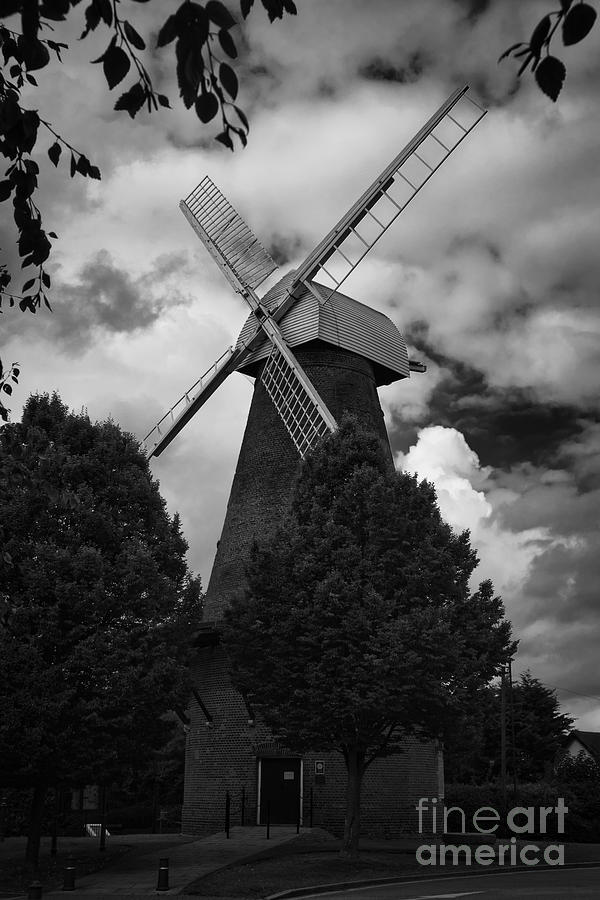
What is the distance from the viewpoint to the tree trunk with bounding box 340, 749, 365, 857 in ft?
71.1

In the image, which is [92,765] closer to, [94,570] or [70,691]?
[70,691]

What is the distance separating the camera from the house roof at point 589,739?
74.8m

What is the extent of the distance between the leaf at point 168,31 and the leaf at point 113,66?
437 millimetres

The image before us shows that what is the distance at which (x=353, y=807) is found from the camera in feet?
72.6

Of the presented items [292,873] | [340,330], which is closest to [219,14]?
[292,873]

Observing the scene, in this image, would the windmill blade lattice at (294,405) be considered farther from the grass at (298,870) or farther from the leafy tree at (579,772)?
the leafy tree at (579,772)

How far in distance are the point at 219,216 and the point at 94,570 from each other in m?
21.2

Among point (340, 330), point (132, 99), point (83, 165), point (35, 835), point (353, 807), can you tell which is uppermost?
point (340, 330)

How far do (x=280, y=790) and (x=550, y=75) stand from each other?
27.6 meters

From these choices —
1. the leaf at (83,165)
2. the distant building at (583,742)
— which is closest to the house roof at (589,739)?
the distant building at (583,742)

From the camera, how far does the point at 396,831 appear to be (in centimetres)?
2805

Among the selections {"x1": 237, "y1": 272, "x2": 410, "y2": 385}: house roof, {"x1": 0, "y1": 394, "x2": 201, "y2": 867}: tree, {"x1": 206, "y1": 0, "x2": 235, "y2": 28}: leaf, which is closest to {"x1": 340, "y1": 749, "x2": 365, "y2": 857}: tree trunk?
{"x1": 0, "y1": 394, "x2": 201, "y2": 867}: tree

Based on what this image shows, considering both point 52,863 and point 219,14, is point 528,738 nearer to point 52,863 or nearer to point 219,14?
point 52,863

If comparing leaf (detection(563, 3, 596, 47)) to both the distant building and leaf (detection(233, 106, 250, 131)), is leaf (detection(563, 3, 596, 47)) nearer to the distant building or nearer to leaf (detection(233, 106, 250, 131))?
leaf (detection(233, 106, 250, 131))
